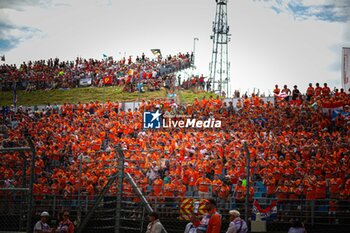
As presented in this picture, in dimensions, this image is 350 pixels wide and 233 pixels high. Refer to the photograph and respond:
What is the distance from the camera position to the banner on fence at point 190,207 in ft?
44.3

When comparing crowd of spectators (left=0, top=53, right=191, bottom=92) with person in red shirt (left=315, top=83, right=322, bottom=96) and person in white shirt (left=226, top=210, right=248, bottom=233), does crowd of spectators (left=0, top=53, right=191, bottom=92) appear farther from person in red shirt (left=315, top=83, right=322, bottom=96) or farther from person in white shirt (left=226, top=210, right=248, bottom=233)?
person in white shirt (left=226, top=210, right=248, bottom=233)

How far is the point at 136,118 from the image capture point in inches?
1226

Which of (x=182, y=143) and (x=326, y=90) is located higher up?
(x=326, y=90)

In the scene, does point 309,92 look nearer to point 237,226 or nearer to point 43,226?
point 237,226

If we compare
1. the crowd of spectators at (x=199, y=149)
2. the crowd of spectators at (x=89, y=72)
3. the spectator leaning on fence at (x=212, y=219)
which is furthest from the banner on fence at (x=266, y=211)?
the crowd of spectators at (x=89, y=72)

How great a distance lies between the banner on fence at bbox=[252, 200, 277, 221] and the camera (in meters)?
13.6

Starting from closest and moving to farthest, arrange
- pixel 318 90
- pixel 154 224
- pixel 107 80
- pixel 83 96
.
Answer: pixel 154 224 < pixel 318 90 < pixel 83 96 < pixel 107 80

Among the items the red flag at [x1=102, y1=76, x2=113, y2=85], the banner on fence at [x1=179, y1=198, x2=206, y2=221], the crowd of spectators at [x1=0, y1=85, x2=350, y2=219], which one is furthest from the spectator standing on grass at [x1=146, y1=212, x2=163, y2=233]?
the red flag at [x1=102, y1=76, x2=113, y2=85]

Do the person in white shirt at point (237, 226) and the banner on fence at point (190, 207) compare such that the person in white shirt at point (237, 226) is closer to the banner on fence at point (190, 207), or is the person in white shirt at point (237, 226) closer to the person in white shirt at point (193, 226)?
the person in white shirt at point (193, 226)

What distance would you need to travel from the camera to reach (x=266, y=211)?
1386cm

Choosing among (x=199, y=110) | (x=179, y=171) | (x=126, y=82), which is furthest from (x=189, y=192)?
(x=126, y=82)

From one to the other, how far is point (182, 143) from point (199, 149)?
194 centimetres

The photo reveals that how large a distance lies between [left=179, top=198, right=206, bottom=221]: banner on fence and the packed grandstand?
1.44 feet

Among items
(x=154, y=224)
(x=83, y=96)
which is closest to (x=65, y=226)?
(x=154, y=224)
